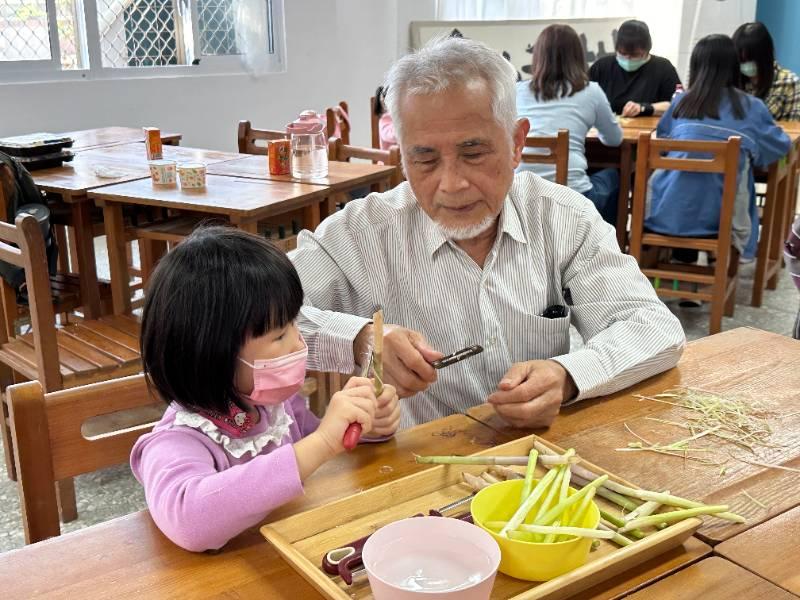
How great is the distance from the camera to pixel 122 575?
94cm

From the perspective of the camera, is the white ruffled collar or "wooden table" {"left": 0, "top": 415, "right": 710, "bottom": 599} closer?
"wooden table" {"left": 0, "top": 415, "right": 710, "bottom": 599}

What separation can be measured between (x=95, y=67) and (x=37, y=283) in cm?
367

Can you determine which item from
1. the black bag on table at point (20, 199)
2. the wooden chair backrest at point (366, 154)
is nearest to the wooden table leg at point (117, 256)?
the black bag on table at point (20, 199)

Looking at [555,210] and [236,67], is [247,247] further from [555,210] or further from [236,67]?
[236,67]

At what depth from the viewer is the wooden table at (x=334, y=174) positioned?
326cm

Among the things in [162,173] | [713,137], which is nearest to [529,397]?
[162,173]

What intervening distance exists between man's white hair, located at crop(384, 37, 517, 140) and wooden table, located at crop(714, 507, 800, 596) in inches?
33.9

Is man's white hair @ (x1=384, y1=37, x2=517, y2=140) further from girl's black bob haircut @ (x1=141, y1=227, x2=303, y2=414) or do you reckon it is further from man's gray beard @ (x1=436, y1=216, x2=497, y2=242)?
girl's black bob haircut @ (x1=141, y1=227, x2=303, y2=414)

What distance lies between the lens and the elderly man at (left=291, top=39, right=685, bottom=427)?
1.56m

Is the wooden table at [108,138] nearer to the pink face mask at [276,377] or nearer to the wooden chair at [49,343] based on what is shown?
the wooden chair at [49,343]

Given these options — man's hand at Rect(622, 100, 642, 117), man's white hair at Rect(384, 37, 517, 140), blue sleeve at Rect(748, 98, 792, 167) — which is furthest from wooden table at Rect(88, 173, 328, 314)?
man's hand at Rect(622, 100, 642, 117)

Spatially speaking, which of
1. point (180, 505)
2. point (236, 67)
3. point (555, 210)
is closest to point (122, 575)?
point (180, 505)


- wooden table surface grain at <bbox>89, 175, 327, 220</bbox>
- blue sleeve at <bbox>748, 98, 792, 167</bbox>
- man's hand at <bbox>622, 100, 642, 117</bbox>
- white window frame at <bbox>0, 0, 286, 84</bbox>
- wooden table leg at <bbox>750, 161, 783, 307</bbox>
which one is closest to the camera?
wooden table surface grain at <bbox>89, 175, 327, 220</bbox>

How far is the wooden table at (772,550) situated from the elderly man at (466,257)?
1.65ft
